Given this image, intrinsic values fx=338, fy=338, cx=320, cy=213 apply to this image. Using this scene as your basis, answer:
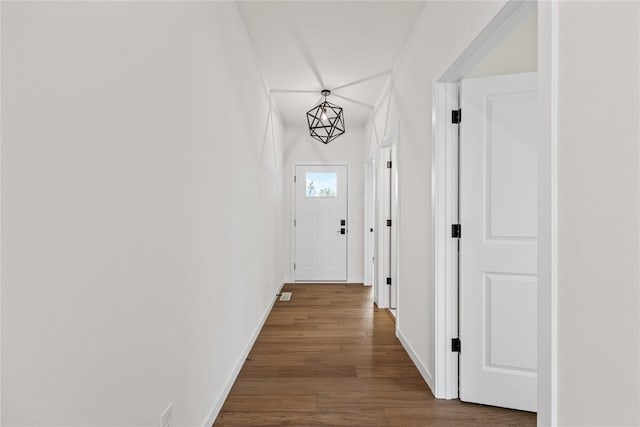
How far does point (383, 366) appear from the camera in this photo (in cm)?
248

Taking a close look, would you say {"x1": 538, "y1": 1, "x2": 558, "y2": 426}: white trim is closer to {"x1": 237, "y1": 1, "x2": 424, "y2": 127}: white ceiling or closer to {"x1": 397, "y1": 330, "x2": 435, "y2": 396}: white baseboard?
{"x1": 397, "y1": 330, "x2": 435, "y2": 396}: white baseboard

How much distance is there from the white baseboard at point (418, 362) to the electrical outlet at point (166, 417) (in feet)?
5.04

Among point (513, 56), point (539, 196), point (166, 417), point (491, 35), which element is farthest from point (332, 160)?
point (166, 417)

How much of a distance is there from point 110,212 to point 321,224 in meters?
4.55

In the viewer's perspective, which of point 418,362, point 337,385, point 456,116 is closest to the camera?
point 456,116

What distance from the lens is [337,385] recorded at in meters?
2.20

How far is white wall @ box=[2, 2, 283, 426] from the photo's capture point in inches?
26.8

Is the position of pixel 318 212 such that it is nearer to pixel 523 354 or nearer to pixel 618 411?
pixel 523 354

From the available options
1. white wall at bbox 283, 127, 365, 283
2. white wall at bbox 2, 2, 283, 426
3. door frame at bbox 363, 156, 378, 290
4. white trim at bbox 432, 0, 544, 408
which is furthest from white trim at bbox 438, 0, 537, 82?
white wall at bbox 283, 127, 365, 283

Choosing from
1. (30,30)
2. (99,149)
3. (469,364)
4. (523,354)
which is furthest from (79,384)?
(523,354)

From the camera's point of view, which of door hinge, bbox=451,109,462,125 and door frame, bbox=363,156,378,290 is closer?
door hinge, bbox=451,109,462,125

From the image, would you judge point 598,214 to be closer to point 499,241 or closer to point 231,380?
point 499,241

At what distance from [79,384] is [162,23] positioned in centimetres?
117

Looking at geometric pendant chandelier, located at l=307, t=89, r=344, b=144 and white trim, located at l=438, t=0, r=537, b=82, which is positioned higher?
geometric pendant chandelier, located at l=307, t=89, r=344, b=144
